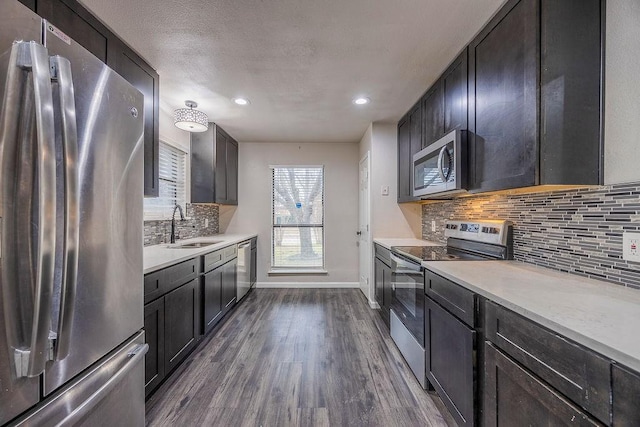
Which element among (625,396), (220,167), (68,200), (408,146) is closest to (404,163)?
(408,146)

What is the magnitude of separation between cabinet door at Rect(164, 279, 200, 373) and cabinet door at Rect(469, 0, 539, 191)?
2214 mm

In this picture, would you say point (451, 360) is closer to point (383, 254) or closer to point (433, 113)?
point (383, 254)

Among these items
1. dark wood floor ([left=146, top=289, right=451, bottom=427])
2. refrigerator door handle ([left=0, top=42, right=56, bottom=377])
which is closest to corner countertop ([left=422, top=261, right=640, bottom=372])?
dark wood floor ([left=146, top=289, right=451, bottom=427])

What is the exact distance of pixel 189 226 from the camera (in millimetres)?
3365

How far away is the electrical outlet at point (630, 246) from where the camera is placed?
1.11m

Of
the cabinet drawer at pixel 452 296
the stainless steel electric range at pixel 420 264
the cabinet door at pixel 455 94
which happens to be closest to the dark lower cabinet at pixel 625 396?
the cabinet drawer at pixel 452 296

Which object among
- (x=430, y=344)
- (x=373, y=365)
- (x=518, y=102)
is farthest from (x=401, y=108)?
(x=373, y=365)

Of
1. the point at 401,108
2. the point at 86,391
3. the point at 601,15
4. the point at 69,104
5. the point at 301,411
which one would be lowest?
the point at 301,411

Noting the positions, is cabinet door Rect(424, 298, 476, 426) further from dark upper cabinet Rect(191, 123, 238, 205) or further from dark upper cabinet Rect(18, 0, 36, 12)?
dark upper cabinet Rect(191, 123, 238, 205)

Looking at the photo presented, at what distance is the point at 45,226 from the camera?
2.35 feet

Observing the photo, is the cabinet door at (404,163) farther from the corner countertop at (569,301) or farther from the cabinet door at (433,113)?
the corner countertop at (569,301)

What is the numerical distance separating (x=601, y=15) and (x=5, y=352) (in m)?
2.50

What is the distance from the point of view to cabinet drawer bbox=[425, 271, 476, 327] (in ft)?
4.17

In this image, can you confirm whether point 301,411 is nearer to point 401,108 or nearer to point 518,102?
point 518,102
